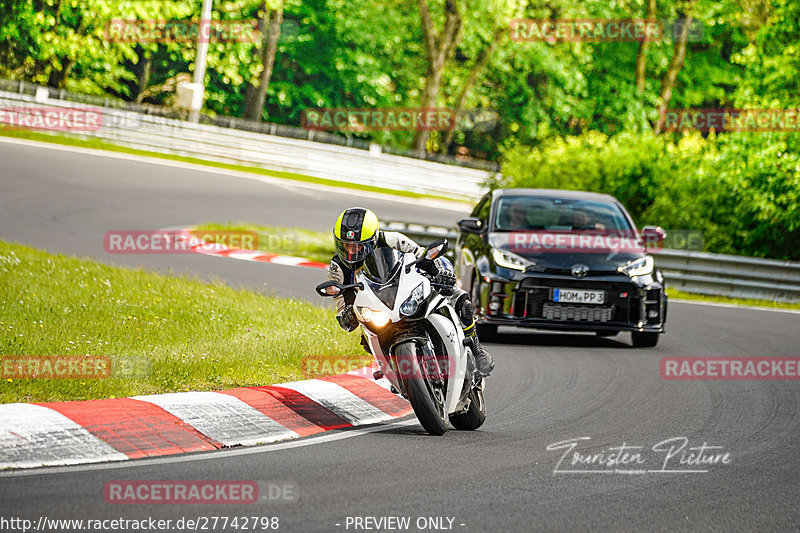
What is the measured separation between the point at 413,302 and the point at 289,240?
47.4 feet

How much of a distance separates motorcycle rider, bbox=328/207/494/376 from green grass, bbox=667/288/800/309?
11.9m

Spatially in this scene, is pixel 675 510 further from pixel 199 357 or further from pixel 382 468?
pixel 199 357

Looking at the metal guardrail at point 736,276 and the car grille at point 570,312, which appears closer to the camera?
the car grille at point 570,312

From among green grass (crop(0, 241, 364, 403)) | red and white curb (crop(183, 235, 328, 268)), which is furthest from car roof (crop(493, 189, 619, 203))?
red and white curb (crop(183, 235, 328, 268))

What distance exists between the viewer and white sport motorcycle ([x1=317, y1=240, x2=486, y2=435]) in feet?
22.6

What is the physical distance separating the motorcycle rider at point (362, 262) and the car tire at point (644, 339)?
517 centimetres

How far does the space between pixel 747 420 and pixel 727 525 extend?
3149 millimetres

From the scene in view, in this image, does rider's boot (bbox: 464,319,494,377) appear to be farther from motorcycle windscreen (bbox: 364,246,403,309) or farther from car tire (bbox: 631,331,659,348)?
car tire (bbox: 631,331,659,348)

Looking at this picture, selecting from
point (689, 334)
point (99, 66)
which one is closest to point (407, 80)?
point (99, 66)

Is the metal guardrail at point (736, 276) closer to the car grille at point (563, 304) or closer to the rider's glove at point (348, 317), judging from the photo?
the car grille at point (563, 304)

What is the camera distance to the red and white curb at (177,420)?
19.4 feet

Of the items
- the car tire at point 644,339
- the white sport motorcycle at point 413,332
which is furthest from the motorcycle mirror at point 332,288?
Result: the car tire at point 644,339

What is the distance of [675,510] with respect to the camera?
574 cm

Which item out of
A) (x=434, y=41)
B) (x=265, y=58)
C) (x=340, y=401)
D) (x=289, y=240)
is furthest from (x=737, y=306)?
(x=265, y=58)
